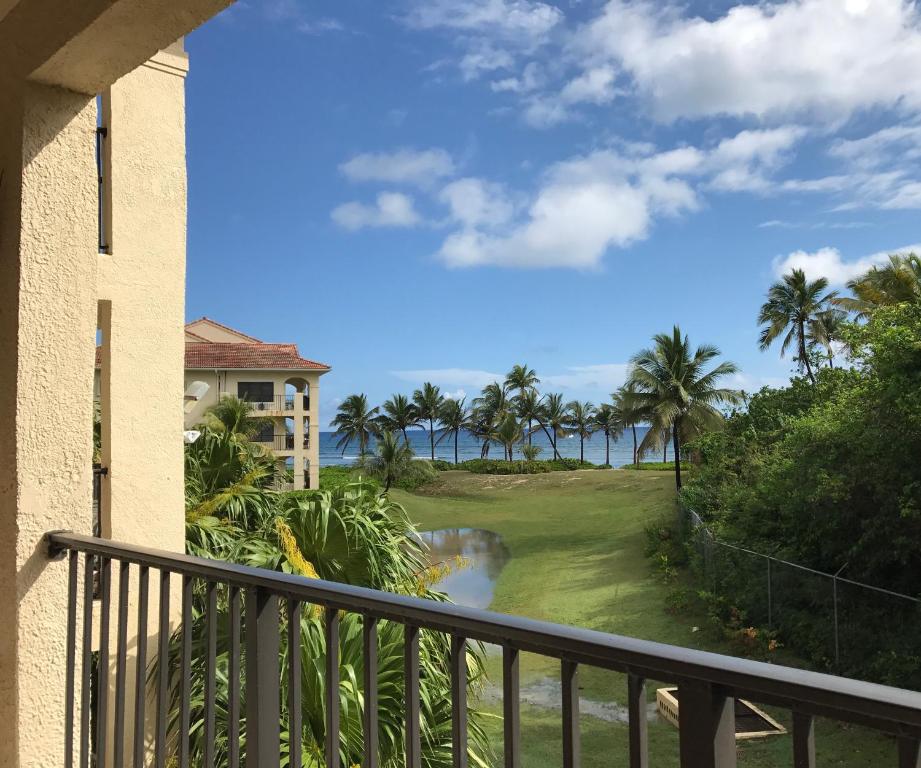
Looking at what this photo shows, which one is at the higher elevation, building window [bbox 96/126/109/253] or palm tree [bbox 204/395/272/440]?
building window [bbox 96/126/109/253]

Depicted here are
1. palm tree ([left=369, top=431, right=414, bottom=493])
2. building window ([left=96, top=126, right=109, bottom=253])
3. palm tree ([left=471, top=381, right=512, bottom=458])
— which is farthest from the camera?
palm tree ([left=471, top=381, right=512, bottom=458])

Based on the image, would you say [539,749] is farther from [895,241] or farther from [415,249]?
[415,249]

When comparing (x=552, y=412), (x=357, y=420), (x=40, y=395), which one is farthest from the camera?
(x=552, y=412)

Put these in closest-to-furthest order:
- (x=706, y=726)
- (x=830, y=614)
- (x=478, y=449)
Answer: (x=706, y=726), (x=830, y=614), (x=478, y=449)

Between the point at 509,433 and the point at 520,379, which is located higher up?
the point at 520,379

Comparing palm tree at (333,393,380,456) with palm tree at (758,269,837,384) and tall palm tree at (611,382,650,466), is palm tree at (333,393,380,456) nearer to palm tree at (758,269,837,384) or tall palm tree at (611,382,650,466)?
palm tree at (758,269,837,384)

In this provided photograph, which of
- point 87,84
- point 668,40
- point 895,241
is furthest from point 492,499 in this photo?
point 895,241

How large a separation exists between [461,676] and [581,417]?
6091cm

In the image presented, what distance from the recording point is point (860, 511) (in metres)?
11.1

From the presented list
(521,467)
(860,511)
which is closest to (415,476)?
(521,467)

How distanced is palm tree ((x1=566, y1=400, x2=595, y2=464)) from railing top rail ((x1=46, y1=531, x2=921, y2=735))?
58752mm

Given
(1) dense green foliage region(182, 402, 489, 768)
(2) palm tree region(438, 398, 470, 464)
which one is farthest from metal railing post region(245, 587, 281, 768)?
(2) palm tree region(438, 398, 470, 464)

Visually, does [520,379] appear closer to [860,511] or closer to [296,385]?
[296,385]

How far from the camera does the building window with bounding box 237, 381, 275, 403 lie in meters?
32.3
